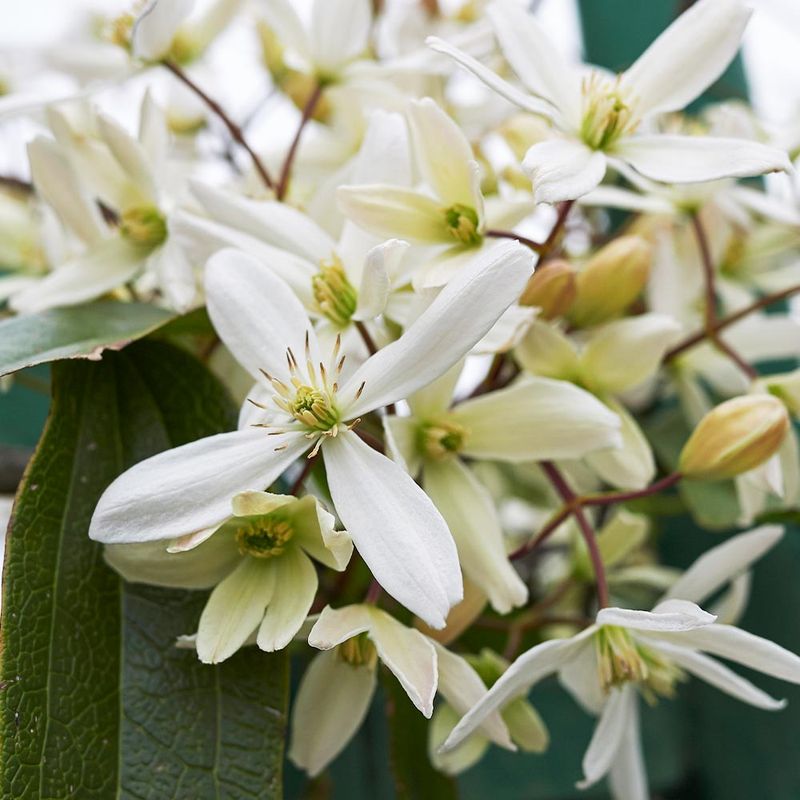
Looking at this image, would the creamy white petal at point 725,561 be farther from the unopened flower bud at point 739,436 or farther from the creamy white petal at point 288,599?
the creamy white petal at point 288,599

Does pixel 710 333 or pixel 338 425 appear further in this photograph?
pixel 710 333

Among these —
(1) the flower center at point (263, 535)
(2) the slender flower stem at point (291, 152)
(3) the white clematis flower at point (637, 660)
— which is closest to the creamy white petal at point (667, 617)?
(3) the white clematis flower at point (637, 660)

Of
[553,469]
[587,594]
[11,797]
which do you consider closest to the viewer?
[11,797]

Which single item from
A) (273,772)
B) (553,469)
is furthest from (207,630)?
(553,469)

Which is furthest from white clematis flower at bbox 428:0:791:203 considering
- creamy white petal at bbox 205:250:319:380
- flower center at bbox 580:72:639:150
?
creamy white petal at bbox 205:250:319:380

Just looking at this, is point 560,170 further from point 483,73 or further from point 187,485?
point 187,485

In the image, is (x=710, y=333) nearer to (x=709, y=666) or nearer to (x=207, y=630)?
(x=709, y=666)
